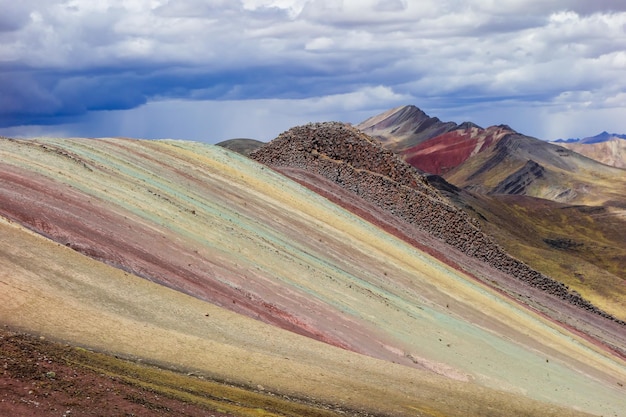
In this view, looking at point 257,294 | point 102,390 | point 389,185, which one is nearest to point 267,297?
point 257,294

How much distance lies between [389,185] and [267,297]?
38997 millimetres

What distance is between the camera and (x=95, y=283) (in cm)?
3275

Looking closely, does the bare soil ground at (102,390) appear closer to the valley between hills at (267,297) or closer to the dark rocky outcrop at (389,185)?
the valley between hills at (267,297)

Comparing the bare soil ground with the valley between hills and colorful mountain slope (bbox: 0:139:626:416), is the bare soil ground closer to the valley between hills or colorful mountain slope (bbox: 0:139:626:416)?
the valley between hills

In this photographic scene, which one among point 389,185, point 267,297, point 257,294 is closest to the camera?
point 257,294

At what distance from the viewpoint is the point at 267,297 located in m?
40.7

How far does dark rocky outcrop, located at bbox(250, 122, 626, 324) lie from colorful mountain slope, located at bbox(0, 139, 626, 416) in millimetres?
10659

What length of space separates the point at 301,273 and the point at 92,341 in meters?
20.5

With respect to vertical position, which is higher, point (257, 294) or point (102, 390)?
point (257, 294)

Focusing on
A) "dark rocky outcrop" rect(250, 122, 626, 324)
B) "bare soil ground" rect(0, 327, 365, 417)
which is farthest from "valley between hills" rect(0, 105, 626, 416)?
"dark rocky outcrop" rect(250, 122, 626, 324)

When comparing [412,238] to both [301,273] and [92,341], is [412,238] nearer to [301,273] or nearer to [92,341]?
[301,273]

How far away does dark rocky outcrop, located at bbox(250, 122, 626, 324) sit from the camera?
251 feet

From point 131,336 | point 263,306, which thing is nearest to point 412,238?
point 263,306

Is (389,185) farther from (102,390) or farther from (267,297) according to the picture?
(102,390)
